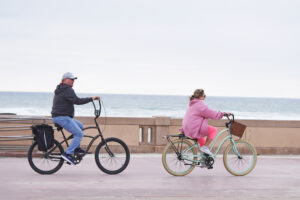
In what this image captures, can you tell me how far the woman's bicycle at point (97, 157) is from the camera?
9297mm

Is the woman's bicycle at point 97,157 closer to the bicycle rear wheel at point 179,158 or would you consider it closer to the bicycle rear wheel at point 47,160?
the bicycle rear wheel at point 47,160

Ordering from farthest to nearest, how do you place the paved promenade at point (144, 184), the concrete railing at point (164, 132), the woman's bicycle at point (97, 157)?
the concrete railing at point (164, 132)
the woman's bicycle at point (97, 157)
the paved promenade at point (144, 184)

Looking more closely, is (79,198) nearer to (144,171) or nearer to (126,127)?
(144,171)

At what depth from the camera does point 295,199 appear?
719cm

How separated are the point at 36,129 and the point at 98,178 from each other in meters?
1.34

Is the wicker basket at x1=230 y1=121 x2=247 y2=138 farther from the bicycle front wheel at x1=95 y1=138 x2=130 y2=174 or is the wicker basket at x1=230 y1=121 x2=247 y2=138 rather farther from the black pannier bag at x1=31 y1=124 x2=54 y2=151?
the black pannier bag at x1=31 y1=124 x2=54 y2=151

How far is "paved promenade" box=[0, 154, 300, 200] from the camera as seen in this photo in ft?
24.2

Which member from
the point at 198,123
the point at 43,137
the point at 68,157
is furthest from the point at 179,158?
the point at 43,137

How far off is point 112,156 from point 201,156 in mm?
1504

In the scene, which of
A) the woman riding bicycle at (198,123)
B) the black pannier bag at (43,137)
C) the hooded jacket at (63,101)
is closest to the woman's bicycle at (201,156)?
the woman riding bicycle at (198,123)

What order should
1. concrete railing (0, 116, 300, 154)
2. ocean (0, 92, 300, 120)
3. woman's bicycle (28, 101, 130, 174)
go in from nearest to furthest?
1. woman's bicycle (28, 101, 130, 174)
2. concrete railing (0, 116, 300, 154)
3. ocean (0, 92, 300, 120)

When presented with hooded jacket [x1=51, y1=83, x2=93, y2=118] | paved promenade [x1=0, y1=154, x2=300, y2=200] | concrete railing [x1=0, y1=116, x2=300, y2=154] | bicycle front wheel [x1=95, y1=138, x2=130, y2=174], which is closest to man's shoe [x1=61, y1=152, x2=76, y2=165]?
paved promenade [x1=0, y1=154, x2=300, y2=200]

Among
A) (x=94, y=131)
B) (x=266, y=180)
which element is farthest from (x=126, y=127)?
(x=266, y=180)

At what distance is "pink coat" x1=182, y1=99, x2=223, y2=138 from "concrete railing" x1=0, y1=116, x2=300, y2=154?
4161 mm
